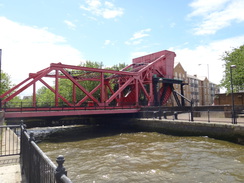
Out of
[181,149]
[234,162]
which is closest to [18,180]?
[234,162]

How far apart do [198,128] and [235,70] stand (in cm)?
1867

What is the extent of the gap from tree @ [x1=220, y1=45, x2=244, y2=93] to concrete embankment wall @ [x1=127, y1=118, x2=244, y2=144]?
1665cm

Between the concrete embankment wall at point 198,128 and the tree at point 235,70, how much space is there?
16651 millimetres

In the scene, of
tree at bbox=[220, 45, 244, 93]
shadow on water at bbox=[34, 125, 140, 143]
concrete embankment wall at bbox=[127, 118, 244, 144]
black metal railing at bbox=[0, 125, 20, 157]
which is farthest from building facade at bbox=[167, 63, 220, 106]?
black metal railing at bbox=[0, 125, 20, 157]

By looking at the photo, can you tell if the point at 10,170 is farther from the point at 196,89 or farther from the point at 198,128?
the point at 196,89

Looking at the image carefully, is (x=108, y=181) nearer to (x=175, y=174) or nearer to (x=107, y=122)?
(x=175, y=174)

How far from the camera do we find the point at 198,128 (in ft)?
52.1

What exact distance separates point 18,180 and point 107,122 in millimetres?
25304

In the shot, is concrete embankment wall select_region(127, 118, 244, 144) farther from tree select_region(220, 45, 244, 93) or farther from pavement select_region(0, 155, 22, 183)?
tree select_region(220, 45, 244, 93)

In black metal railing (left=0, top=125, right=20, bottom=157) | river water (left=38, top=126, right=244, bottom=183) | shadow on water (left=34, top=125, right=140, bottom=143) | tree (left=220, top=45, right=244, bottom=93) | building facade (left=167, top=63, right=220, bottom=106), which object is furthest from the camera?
building facade (left=167, top=63, right=220, bottom=106)

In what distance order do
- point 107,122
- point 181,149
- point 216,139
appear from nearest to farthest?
point 181,149, point 216,139, point 107,122

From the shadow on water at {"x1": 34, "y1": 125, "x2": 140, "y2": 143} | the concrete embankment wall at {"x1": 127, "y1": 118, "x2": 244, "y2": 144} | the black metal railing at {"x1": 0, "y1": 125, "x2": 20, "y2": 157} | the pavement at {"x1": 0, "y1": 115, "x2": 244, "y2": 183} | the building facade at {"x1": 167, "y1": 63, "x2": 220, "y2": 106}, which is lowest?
the shadow on water at {"x1": 34, "y1": 125, "x2": 140, "y2": 143}

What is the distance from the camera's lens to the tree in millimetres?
28655

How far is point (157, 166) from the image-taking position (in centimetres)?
878
